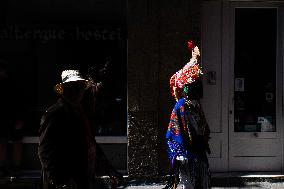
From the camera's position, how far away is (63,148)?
4.46 meters

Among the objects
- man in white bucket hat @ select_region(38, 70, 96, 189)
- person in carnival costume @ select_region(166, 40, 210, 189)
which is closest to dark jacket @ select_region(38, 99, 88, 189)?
man in white bucket hat @ select_region(38, 70, 96, 189)

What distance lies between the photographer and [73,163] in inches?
178

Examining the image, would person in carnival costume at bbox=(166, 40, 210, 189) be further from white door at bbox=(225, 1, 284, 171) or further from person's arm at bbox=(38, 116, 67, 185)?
white door at bbox=(225, 1, 284, 171)

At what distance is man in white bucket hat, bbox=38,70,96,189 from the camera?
4406 millimetres

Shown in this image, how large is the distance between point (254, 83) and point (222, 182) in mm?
1674

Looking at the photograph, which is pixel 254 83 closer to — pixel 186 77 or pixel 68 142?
pixel 186 77

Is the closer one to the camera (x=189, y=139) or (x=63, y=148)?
(x=63, y=148)

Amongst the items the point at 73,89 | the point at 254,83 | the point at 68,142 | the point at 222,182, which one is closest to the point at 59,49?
the point at 254,83

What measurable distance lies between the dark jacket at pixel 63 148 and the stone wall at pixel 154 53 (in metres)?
3.97

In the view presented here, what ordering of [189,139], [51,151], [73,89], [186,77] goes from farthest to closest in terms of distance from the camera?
1. [186,77]
2. [189,139]
3. [73,89]
4. [51,151]

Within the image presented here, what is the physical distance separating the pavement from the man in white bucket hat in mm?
3927

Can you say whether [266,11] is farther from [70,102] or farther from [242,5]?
[70,102]

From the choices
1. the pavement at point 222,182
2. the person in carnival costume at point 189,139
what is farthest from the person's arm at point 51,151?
the pavement at point 222,182

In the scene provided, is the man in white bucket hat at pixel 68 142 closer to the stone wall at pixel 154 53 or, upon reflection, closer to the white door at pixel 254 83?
the stone wall at pixel 154 53
